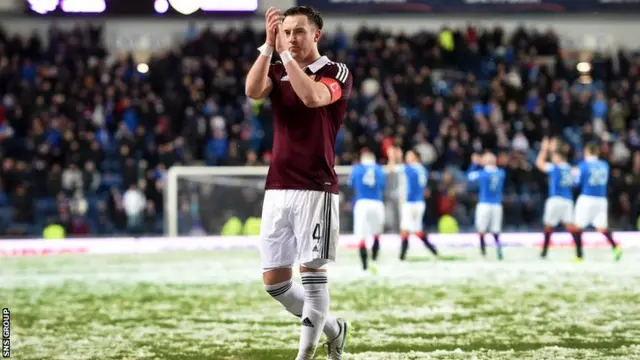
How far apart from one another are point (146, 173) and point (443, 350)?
14.8 meters

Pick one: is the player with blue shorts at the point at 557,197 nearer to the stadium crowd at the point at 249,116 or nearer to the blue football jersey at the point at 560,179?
the blue football jersey at the point at 560,179

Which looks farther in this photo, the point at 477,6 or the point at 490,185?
the point at 477,6

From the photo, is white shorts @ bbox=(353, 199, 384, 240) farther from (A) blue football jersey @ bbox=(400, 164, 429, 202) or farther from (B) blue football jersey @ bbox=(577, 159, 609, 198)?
(B) blue football jersey @ bbox=(577, 159, 609, 198)

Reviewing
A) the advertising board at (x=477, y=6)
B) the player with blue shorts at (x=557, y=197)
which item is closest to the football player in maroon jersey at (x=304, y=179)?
the player with blue shorts at (x=557, y=197)

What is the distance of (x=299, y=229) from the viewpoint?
17.8 ft

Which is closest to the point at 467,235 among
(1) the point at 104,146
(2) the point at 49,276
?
(1) the point at 104,146

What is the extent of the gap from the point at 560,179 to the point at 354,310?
8222 mm

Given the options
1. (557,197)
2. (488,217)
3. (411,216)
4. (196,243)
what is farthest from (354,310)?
(196,243)

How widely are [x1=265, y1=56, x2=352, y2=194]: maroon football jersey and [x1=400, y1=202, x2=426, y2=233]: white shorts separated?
1067cm

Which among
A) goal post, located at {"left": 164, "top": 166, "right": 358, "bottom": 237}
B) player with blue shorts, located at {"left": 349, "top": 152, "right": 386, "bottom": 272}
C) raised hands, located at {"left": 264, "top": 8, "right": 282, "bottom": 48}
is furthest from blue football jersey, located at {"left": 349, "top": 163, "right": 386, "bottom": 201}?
raised hands, located at {"left": 264, "top": 8, "right": 282, "bottom": 48}

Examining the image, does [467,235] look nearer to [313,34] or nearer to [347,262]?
[347,262]

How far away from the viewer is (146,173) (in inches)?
826

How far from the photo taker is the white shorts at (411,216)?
636 inches

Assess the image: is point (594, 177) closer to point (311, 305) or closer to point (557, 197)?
point (557, 197)
